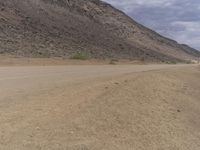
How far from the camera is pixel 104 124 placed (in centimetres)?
1087

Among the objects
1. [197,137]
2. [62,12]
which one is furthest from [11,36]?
[197,137]

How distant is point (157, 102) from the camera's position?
14.9 metres

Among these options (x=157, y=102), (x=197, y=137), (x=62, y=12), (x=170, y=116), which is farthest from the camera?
(x=62, y=12)

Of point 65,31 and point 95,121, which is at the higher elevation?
point 95,121

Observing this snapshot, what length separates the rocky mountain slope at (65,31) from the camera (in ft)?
214

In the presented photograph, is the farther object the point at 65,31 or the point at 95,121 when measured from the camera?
the point at 65,31

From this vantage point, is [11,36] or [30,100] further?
[11,36]

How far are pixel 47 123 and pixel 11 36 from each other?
55072 millimetres

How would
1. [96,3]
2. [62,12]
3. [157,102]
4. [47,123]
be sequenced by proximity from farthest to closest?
1. [96,3]
2. [62,12]
3. [157,102]
4. [47,123]

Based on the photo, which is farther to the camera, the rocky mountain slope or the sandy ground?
the rocky mountain slope

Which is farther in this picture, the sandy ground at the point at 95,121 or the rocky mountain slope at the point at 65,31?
the rocky mountain slope at the point at 65,31

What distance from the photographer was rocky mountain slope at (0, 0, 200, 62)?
6519cm

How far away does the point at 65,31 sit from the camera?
263 feet

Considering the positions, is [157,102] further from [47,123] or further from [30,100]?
[47,123]
